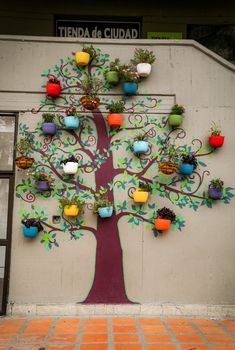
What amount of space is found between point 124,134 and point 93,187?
934 mm

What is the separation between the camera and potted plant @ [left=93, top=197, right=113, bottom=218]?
17.3ft

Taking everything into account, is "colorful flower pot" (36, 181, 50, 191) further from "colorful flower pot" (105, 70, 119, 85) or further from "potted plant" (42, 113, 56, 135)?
"colorful flower pot" (105, 70, 119, 85)

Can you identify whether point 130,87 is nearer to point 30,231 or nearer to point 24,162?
point 24,162

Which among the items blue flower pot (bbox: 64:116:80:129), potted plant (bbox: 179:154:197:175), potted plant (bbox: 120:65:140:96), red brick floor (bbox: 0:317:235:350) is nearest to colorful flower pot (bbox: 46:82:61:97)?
blue flower pot (bbox: 64:116:80:129)

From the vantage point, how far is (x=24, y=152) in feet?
17.8

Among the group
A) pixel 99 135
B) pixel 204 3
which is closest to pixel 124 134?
A: pixel 99 135

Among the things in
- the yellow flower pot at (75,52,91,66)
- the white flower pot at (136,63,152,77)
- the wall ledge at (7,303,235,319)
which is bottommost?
the wall ledge at (7,303,235,319)

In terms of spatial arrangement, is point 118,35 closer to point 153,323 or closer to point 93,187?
point 93,187

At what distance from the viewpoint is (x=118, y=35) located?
24.3 ft

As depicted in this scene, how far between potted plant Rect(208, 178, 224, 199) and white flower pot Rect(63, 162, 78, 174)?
1.99 metres

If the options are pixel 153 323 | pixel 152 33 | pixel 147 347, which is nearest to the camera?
pixel 147 347

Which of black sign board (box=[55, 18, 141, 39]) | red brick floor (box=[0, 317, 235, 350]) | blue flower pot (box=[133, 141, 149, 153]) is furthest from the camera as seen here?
black sign board (box=[55, 18, 141, 39])

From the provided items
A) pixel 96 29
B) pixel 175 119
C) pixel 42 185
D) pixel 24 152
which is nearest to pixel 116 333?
pixel 42 185

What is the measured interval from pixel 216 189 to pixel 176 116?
1.22 m
